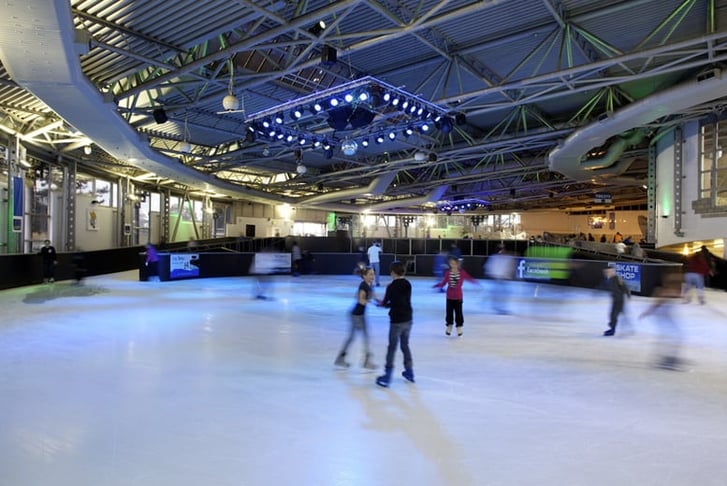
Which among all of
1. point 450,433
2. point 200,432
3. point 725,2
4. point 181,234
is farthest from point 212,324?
point 181,234

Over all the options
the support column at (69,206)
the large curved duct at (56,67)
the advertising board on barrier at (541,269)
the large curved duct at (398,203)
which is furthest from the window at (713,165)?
the support column at (69,206)

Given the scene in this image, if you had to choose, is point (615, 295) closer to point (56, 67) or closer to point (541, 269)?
point (541, 269)

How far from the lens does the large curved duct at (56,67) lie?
5.28m

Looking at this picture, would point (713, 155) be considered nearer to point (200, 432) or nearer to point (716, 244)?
point (716, 244)

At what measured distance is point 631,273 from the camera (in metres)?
13.5

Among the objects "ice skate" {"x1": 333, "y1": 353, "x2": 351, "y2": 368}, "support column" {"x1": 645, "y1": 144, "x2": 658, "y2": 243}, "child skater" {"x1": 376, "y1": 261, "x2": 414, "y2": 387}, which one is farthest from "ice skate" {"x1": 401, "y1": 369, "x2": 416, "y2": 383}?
"support column" {"x1": 645, "y1": 144, "x2": 658, "y2": 243}

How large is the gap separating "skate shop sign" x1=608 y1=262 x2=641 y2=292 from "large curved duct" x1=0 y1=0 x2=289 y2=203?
1387 centimetres

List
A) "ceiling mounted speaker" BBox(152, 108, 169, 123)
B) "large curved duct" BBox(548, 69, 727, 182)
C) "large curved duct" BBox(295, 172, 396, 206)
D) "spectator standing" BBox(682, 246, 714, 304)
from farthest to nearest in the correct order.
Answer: "large curved duct" BBox(295, 172, 396, 206), "ceiling mounted speaker" BBox(152, 108, 169, 123), "spectator standing" BBox(682, 246, 714, 304), "large curved duct" BBox(548, 69, 727, 182)

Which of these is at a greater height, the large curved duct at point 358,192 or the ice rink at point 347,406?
the large curved duct at point 358,192

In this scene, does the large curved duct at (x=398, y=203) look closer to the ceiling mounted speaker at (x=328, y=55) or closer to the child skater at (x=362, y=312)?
the ceiling mounted speaker at (x=328, y=55)

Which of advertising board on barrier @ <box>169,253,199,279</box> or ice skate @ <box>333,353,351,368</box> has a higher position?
advertising board on barrier @ <box>169,253,199,279</box>

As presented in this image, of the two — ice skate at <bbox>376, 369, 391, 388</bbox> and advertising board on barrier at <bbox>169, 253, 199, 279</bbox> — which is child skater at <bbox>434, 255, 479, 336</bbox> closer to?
ice skate at <bbox>376, 369, 391, 388</bbox>

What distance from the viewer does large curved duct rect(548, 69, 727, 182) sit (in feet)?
32.9

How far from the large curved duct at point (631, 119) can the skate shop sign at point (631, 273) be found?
3.96 metres
